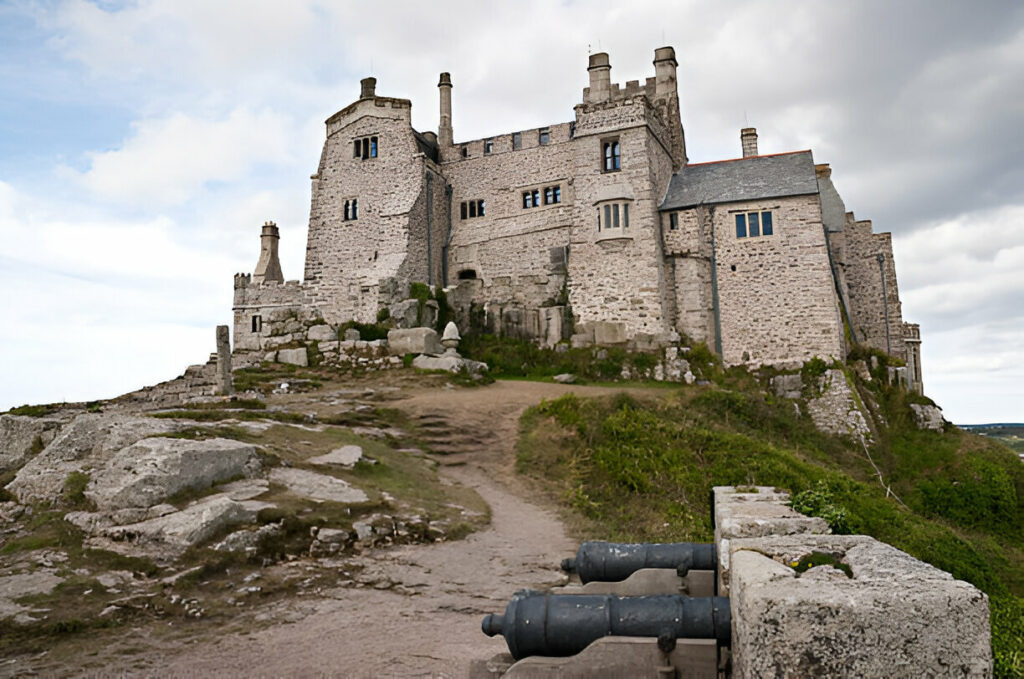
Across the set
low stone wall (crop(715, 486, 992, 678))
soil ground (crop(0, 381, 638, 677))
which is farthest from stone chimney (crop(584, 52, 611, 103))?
low stone wall (crop(715, 486, 992, 678))

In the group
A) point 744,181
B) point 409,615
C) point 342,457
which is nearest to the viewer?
point 409,615

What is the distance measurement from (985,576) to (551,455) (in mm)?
10247

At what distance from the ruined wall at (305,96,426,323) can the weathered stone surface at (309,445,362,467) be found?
15022 mm

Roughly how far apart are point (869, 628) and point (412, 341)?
2573cm

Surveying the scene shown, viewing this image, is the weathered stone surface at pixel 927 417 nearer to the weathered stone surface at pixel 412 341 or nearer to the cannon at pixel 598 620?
the weathered stone surface at pixel 412 341

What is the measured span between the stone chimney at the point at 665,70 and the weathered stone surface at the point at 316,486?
2670 centimetres

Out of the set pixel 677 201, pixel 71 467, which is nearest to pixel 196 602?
pixel 71 467

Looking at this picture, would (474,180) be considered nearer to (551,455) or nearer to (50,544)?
(551,455)

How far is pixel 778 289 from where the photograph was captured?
27.9m

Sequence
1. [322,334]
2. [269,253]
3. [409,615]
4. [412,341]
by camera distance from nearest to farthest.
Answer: [409,615] < [412,341] < [322,334] < [269,253]

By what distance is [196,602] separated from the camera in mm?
9266

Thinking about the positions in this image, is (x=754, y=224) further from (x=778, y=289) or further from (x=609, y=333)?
(x=609, y=333)

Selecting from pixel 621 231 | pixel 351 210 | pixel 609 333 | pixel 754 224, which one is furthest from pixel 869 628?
pixel 351 210

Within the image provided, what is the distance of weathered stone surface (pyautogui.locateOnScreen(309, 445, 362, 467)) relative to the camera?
15.0 m
